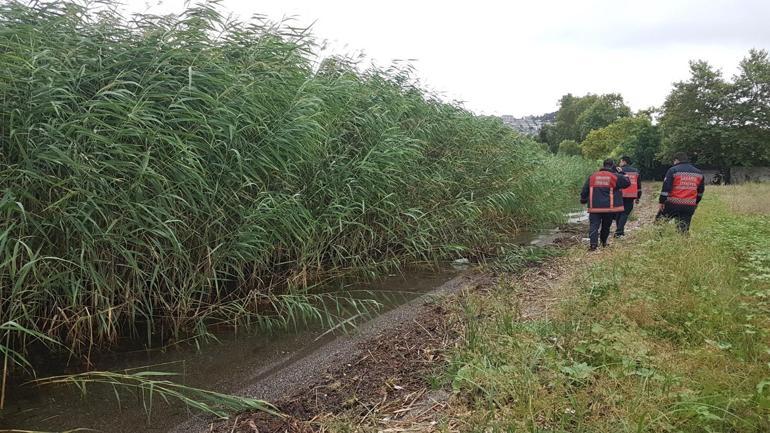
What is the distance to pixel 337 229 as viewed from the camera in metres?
5.68

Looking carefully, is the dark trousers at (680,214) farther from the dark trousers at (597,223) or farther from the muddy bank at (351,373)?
the muddy bank at (351,373)

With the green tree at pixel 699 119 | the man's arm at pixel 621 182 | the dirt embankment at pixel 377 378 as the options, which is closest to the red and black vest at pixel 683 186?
the man's arm at pixel 621 182

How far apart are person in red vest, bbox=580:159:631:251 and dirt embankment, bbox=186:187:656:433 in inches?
108

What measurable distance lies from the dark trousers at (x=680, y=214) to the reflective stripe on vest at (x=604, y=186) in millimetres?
815

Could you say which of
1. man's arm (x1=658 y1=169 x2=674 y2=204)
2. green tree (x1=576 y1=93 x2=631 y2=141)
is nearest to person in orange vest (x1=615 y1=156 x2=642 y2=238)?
man's arm (x1=658 y1=169 x2=674 y2=204)

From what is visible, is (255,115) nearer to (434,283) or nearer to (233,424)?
(233,424)

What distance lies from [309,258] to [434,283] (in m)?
1.86

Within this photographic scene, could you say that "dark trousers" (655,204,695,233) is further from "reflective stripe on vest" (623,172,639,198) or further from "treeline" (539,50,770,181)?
"treeline" (539,50,770,181)

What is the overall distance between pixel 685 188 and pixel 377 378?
6.54m

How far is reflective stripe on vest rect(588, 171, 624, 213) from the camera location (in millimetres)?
7271

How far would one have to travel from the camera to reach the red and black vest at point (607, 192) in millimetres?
7281

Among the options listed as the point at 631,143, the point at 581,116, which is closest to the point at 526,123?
the point at 581,116

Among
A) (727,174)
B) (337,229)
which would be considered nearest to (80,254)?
(337,229)

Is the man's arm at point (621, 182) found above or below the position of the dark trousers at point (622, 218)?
above
